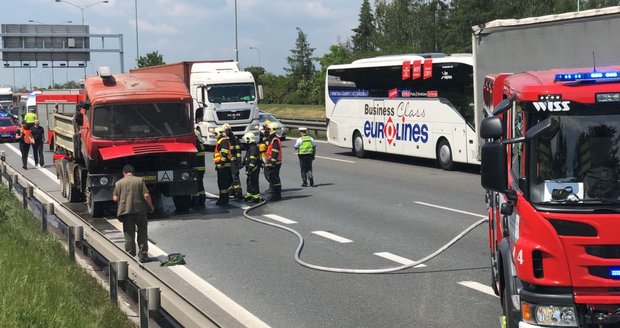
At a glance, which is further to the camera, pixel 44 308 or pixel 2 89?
pixel 2 89

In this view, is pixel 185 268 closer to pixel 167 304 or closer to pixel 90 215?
pixel 167 304

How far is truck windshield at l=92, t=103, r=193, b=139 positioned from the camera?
15430 mm

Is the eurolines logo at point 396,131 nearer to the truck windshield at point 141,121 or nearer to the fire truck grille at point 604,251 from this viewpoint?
the truck windshield at point 141,121

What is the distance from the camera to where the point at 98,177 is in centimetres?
1509

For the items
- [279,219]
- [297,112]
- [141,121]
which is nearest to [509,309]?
[279,219]

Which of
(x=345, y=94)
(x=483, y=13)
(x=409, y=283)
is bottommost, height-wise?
(x=409, y=283)

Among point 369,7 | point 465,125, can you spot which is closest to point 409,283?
point 465,125

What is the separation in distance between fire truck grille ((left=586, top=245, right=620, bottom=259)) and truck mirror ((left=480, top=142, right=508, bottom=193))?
2.56ft

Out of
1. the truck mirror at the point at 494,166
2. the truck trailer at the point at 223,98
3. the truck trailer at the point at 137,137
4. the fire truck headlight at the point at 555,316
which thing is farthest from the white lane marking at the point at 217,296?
the truck trailer at the point at 223,98

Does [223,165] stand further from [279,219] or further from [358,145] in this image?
[358,145]

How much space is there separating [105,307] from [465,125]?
52.3 ft

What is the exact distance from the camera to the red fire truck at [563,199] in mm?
5414

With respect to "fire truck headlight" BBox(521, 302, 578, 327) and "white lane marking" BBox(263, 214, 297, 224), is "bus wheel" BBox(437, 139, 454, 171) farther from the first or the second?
"fire truck headlight" BBox(521, 302, 578, 327)

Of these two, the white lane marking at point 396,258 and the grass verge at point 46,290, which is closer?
the grass verge at point 46,290
